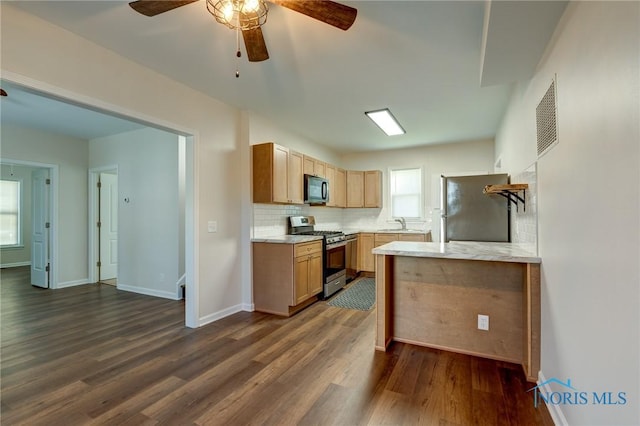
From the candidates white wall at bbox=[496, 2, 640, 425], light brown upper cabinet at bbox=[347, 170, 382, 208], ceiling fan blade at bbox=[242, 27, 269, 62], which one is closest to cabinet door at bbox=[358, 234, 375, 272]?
light brown upper cabinet at bbox=[347, 170, 382, 208]

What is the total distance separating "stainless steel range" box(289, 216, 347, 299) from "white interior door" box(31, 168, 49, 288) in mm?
4290

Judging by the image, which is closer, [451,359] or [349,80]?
[451,359]

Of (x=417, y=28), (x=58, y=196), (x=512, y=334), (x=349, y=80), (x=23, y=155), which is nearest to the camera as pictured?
(x=417, y=28)

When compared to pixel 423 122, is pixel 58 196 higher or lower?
lower

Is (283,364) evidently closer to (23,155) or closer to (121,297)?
(121,297)

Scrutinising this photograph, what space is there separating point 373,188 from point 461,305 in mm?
3776

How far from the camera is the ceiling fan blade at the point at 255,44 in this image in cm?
191

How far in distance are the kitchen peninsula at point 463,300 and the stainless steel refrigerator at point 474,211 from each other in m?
0.70

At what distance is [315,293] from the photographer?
13.1 feet

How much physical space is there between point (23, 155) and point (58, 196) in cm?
77

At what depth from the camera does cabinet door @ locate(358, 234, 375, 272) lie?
225 inches

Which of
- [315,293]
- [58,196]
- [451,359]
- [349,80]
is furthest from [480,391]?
[58,196]

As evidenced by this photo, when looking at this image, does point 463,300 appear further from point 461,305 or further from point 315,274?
point 315,274

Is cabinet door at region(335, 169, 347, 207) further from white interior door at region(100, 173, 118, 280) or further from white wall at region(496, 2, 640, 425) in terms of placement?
white interior door at region(100, 173, 118, 280)
